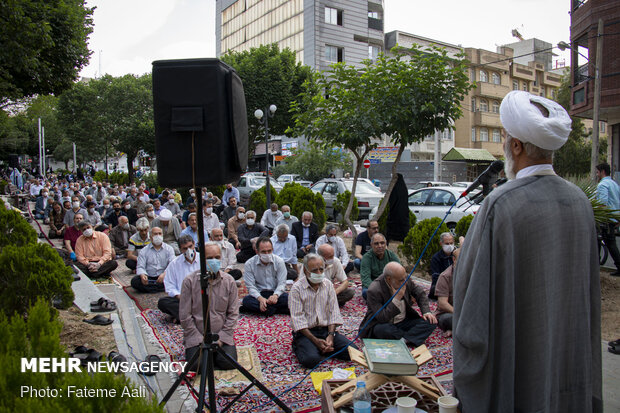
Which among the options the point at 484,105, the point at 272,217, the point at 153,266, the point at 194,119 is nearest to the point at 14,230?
the point at 153,266

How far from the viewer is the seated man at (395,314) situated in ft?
19.0

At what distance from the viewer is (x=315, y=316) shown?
5789 mm

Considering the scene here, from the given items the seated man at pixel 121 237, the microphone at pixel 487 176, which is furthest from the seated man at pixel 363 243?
the seated man at pixel 121 237

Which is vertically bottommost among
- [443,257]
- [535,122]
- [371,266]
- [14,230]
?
[371,266]

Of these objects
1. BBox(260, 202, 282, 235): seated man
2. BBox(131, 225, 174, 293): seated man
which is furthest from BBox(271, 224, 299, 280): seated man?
BBox(260, 202, 282, 235): seated man

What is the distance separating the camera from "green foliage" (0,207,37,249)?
6.50m

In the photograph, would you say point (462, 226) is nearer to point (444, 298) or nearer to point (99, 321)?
point (444, 298)

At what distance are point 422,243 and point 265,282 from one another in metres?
3.39

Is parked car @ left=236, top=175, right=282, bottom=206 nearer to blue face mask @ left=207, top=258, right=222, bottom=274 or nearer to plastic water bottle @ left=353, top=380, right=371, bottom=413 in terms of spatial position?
blue face mask @ left=207, top=258, right=222, bottom=274

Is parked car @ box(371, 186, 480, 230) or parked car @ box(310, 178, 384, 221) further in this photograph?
parked car @ box(310, 178, 384, 221)

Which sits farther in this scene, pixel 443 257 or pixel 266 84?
pixel 266 84

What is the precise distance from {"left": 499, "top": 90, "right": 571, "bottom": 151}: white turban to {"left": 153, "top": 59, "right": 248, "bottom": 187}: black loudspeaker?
6.68 ft

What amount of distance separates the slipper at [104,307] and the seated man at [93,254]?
2890 millimetres

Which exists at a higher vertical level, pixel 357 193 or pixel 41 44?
pixel 41 44
